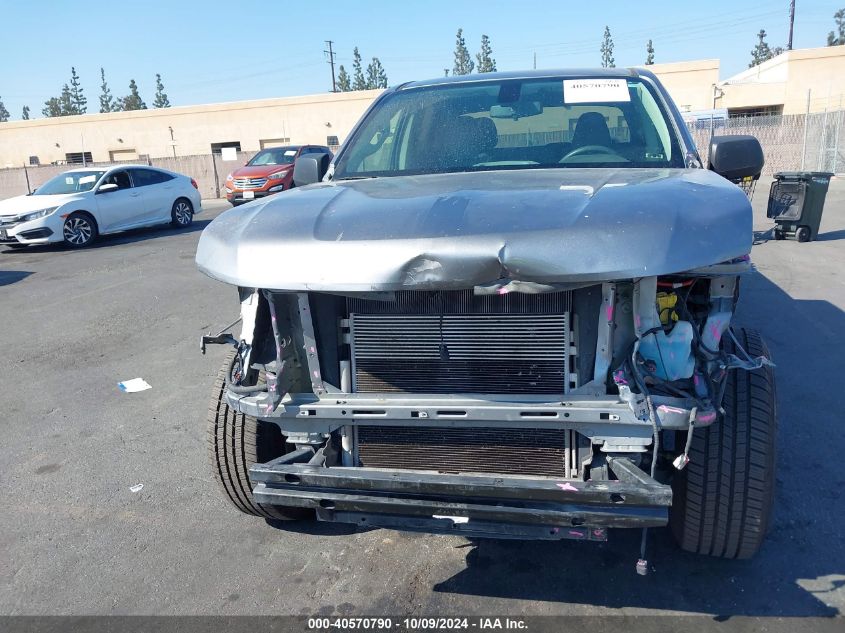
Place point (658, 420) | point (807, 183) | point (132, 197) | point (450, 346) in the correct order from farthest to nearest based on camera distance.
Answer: point (132, 197), point (807, 183), point (450, 346), point (658, 420)

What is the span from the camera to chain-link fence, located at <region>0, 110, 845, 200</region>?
21.3 m

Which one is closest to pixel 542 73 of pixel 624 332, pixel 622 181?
pixel 622 181

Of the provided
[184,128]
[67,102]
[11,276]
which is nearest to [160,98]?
[67,102]

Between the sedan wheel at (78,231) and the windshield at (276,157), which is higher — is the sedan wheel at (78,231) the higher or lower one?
the lower one

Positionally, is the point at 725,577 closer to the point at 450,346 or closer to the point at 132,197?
the point at 450,346

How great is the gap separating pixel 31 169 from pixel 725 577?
3383 cm

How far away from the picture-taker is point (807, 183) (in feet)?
34.6

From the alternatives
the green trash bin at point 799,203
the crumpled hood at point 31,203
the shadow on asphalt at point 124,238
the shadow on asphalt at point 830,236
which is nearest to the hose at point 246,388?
the green trash bin at point 799,203

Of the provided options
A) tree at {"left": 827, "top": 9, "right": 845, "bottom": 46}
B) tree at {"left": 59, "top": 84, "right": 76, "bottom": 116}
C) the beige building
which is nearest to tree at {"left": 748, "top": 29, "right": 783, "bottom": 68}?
tree at {"left": 827, "top": 9, "right": 845, "bottom": 46}

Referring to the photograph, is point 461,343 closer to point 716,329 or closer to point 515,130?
point 716,329

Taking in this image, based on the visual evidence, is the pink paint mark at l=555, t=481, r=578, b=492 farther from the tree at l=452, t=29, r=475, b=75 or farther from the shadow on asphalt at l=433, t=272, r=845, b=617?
the tree at l=452, t=29, r=475, b=75

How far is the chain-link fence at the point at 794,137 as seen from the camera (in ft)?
69.7

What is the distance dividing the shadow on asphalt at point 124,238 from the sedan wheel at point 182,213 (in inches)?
6.6

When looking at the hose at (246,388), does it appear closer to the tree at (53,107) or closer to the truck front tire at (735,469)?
the truck front tire at (735,469)
